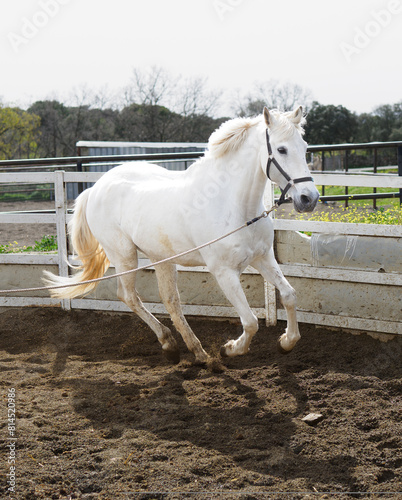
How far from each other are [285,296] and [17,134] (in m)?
27.5

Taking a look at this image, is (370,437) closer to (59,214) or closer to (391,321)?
(391,321)

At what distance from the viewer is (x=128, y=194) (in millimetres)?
4738

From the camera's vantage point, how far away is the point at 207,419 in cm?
338

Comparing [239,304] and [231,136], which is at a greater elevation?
[231,136]

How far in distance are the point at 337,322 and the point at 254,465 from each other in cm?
216

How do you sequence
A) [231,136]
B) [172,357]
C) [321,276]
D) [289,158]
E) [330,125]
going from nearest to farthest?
[289,158], [231,136], [172,357], [321,276], [330,125]

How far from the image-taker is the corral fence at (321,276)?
14.6ft

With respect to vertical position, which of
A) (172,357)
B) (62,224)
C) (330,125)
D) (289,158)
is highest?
(330,125)

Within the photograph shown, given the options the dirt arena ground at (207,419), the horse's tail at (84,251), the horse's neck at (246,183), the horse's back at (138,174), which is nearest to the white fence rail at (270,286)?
the dirt arena ground at (207,419)

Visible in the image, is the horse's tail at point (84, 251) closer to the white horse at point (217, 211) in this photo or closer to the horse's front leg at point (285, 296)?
the white horse at point (217, 211)

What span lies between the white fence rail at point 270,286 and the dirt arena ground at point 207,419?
6.1 inches

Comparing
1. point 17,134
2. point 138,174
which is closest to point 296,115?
point 138,174

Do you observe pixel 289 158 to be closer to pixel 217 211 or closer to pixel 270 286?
pixel 217 211

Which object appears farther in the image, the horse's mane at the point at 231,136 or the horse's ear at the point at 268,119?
the horse's mane at the point at 231,136
